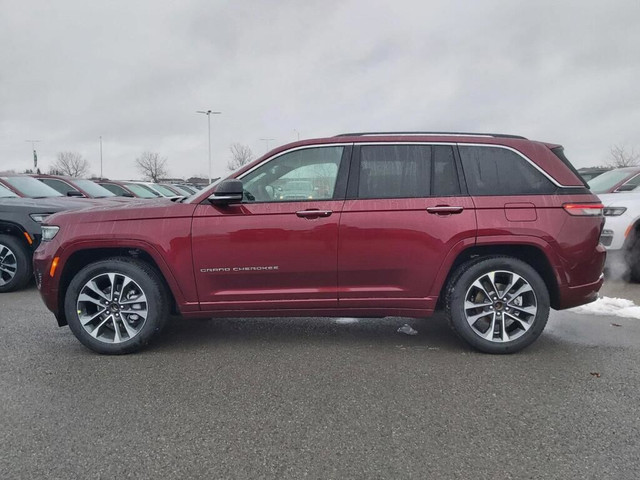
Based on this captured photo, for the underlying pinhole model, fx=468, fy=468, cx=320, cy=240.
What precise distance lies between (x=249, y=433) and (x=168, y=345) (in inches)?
71.7

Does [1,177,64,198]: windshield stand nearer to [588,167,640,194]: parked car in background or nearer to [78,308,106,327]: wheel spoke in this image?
[78,308,106,327]: wheel spoke

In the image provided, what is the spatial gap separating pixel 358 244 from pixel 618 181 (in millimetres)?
5637

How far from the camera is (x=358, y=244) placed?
3812 millimetres

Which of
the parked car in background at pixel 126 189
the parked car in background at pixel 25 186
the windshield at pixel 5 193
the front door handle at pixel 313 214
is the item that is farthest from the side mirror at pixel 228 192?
the parked car in background at pixel 126 189

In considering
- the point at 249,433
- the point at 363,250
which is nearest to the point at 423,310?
the point at 363,250

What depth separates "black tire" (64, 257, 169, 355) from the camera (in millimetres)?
3908

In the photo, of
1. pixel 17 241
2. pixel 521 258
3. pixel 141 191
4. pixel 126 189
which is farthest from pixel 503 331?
pixel 141 191

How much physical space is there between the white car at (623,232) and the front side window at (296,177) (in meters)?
4.36

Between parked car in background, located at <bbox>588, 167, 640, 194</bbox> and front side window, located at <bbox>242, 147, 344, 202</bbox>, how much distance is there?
209 inches

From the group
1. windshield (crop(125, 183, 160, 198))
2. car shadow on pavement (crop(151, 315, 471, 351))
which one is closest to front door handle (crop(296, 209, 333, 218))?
car shadow on pavement (crop(151, 315, 471, 351))

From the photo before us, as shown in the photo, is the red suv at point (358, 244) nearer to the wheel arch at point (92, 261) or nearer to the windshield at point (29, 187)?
the wheel arch at point (92, 261)

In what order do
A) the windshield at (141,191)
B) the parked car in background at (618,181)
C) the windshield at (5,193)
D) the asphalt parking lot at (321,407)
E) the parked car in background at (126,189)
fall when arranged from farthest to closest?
the windshield at (141,191) → the parked car in background at (126,189) → the windshield at (5,193) → the parked car in background at (618,181) → the asphalt parking lot at (321,407)

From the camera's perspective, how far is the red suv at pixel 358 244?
3803 mm

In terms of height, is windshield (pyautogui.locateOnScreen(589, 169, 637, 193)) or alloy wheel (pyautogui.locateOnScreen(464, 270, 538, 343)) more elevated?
windshield (pyautogui.locateOnScreen(589, 169, 637, 193))
